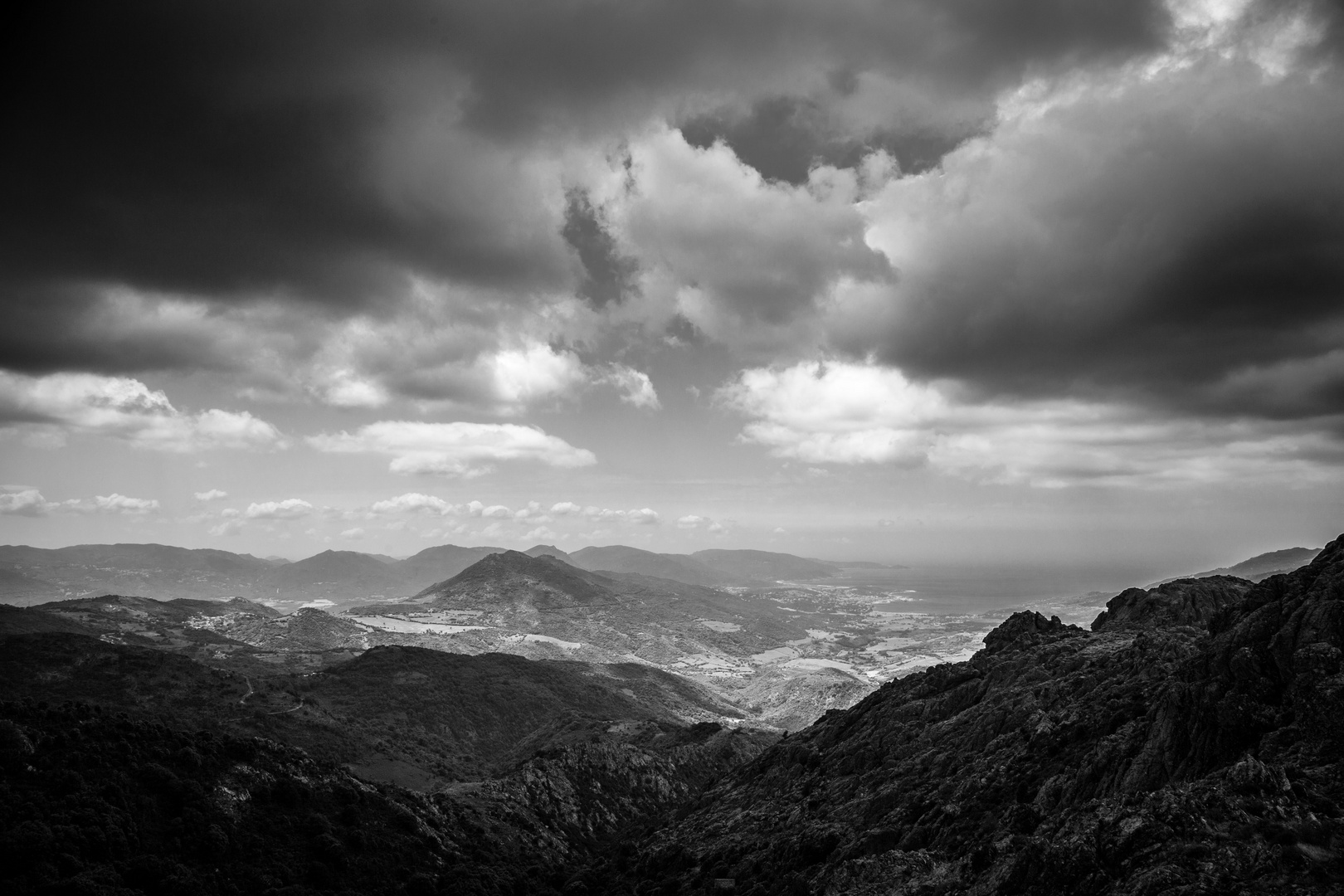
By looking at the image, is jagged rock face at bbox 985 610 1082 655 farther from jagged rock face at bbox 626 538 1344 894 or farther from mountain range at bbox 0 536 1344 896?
jagged rock face at bbox 626 538 1344 894

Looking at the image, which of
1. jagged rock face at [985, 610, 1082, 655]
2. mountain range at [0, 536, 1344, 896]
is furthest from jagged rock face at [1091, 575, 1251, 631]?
jagged rock face at [985, 610, 1082, 655]

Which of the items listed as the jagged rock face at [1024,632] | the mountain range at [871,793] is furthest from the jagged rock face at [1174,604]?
the jagged rock face at [1024,632]

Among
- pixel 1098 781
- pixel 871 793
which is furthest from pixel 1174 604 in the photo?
pixel 1098 781

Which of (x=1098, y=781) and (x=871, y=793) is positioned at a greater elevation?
(x=1098, y=781)

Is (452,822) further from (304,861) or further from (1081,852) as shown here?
(1081,852)

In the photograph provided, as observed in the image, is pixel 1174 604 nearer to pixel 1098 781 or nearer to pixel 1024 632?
pixel 1024 632

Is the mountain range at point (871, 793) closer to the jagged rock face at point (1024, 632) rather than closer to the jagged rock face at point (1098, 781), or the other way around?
the jagged rock face at point (1098, 781)
